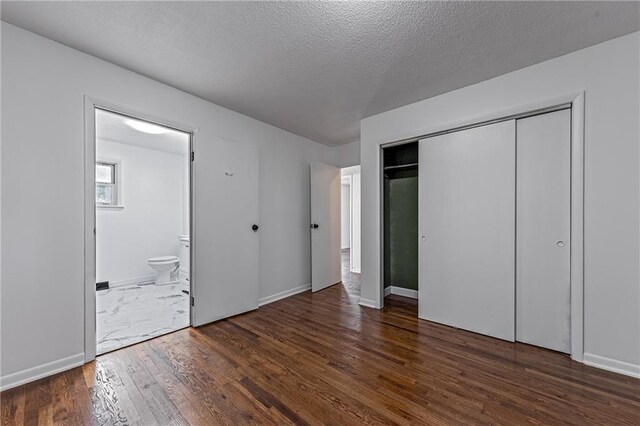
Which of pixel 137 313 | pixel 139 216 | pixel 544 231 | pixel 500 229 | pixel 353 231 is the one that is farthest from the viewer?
pixel 353 231

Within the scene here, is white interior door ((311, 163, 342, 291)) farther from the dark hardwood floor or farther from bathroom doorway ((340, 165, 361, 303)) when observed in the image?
the dark hardwood floor

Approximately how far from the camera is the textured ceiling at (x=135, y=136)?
369 cm

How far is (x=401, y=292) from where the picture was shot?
4.01 meters

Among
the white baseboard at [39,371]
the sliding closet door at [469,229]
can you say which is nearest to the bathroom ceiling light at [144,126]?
the white baseboard at [39,371]

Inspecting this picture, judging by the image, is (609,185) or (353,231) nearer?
(609,185)

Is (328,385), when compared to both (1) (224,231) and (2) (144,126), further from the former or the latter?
(2) (144,126)

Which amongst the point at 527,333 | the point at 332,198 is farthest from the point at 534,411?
the point at 332,198

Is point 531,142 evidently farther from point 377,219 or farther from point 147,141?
point 147,141

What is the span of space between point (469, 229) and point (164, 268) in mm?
4571

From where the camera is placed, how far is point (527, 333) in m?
2.41

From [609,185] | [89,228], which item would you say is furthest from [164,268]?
[609,185]

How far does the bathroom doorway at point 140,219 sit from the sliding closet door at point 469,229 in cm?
305

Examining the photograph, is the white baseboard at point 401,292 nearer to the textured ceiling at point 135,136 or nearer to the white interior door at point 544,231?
the white interior door at point 544,231

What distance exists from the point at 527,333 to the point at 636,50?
234cm
